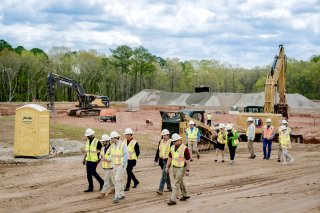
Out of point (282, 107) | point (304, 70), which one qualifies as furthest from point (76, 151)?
point (304, 70)

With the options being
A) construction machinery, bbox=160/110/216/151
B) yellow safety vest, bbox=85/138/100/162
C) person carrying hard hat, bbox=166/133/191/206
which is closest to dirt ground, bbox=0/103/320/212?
person carrying hard hat, bbox=166/133/191/206

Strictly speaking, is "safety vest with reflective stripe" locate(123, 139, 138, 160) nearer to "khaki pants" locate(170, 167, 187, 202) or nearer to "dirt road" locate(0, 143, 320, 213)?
"dirt road" locate(0, 143, 320, 213)

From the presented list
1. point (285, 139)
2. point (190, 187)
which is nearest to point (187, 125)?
point (285, 139)

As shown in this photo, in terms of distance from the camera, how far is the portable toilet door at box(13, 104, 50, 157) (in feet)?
67.5

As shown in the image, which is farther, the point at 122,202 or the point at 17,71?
the point at 17,71

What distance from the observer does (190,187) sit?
14961 mm

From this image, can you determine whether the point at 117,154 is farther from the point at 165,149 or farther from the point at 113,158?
the point at 165,149

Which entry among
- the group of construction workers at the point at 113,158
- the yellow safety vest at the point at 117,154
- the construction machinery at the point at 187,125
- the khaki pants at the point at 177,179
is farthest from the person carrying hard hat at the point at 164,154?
the construction machinery at the point at 187,125

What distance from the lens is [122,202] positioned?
12.6m

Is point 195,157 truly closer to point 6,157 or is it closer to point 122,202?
point 6,157

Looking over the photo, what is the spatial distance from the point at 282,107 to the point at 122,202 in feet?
75.9

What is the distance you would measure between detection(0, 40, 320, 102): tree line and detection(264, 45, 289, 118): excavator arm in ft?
168

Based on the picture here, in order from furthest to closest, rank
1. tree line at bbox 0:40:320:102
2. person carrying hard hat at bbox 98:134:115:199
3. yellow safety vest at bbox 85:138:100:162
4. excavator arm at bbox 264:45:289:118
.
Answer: tree line at bbox 0:40:320:102, excavator arm at bbox 264:45:289:118, yellow safety vest at bbox 85:138:100:162, person carrying hard hat at bbox 98:134:115:199

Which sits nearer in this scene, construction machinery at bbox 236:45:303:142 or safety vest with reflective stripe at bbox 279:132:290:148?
safety vest with reflective stripe at bbox 279:132:290:148
